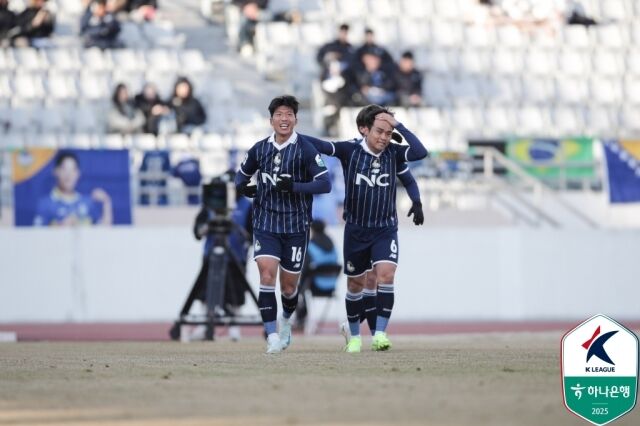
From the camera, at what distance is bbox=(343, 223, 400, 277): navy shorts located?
14930 millimetres

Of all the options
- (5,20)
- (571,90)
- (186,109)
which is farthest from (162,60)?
(571,90)

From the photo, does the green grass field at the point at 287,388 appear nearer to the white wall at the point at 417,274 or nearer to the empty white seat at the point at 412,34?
the white wall at the point at 417,274

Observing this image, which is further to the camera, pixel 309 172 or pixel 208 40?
pixel 208 40

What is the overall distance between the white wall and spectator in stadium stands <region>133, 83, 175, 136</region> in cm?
216

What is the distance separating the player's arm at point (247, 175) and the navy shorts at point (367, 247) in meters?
1.00

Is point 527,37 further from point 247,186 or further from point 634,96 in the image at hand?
point 247,186

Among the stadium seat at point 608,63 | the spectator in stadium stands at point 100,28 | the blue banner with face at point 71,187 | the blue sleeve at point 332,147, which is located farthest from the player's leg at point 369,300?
the stadium seat at point 608,63

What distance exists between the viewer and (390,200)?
15.0 m

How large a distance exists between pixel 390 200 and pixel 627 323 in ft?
39.3

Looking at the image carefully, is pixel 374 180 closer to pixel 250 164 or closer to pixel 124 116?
pixel 250 164

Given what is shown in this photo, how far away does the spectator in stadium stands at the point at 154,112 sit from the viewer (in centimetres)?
2734

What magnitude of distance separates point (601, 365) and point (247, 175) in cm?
542

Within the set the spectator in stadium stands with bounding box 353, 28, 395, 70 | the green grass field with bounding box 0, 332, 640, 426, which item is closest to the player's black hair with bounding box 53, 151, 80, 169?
the spectator in stadium stands with bounding box 353, 28, 395, 70

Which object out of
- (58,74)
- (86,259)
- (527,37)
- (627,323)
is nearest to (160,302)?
(86,259)
